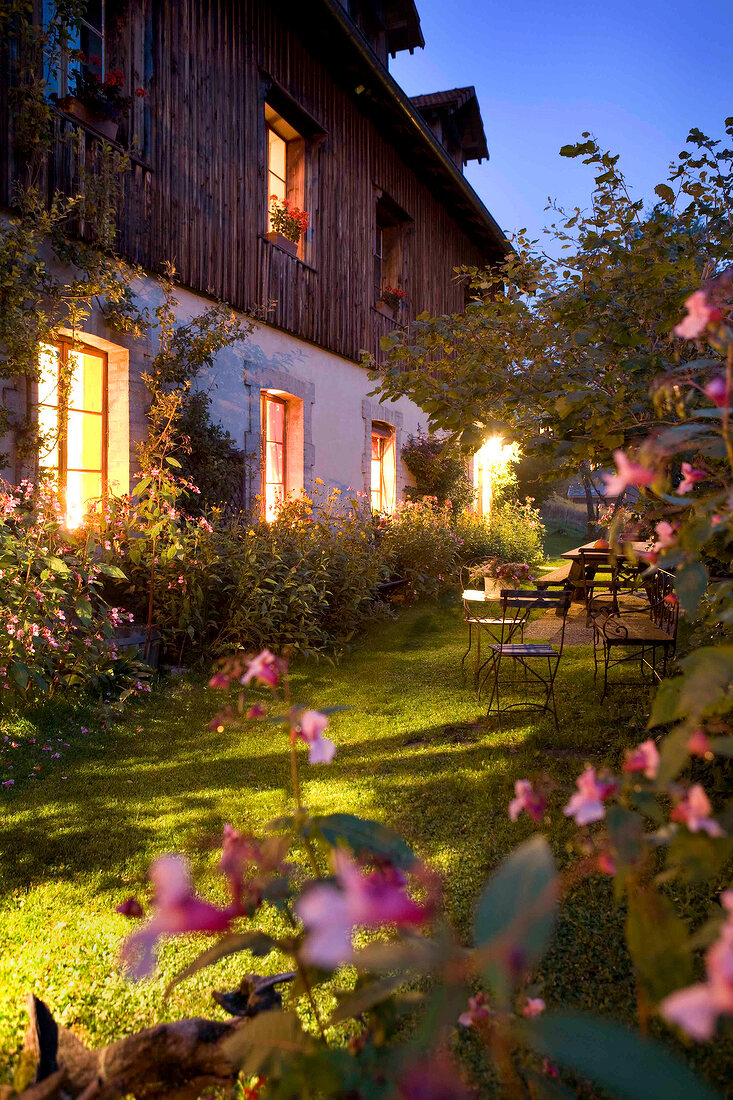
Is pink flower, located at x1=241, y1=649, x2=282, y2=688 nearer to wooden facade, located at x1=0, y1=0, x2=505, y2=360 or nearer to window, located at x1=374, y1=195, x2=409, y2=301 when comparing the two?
wooden facade, located at x1=0, y1=0, x2=505, y2=360

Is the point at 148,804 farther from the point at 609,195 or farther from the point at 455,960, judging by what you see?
the point at 609,195

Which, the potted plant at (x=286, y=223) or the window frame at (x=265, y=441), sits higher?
the potted plant at (x=286, y=223)

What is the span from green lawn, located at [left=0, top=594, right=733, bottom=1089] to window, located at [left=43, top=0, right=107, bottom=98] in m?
4.54

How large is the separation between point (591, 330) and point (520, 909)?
2.59 meters

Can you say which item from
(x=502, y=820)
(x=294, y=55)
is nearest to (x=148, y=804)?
(x=502, y=820)

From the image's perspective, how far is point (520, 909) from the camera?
25.2 inches

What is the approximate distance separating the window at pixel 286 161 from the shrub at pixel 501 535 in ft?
17.7

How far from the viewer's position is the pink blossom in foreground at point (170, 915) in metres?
0.75

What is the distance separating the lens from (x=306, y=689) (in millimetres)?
5277

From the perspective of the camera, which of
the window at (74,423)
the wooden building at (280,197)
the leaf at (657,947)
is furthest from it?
the wooden building at (280,197)

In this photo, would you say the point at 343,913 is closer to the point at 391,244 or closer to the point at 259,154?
the point at 259,154

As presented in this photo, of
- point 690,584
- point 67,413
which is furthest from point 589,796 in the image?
point 67,413

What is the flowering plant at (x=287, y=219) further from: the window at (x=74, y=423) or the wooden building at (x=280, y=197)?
the window at (x=74, y=423)

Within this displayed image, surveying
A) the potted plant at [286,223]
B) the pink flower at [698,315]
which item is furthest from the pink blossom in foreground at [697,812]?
the potted plant at [286,223]
